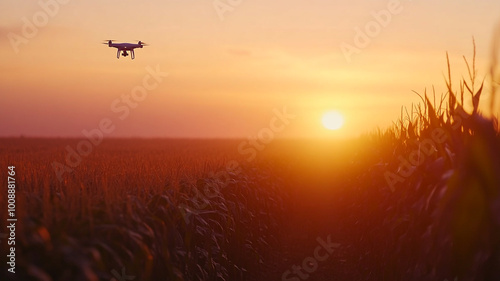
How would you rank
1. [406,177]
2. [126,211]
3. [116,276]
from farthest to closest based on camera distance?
[406,177]
[126,211]
[116,276]

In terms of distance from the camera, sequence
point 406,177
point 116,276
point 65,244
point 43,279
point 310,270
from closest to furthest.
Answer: point 43,279 < point 65,244 < point 116,276 < point 406,177 < point 310,270

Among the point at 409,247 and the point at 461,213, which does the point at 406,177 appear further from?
the point at 461,213

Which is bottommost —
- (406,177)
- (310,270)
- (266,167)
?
(310,270)

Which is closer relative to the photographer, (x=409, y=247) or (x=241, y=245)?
(x=409, y=247)

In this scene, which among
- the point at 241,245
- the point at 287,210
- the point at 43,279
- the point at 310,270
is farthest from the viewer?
the point at 287,210

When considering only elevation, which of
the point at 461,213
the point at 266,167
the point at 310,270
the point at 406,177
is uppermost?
Result: the point at 266,167

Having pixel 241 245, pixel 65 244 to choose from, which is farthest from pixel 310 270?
pixel 65 244

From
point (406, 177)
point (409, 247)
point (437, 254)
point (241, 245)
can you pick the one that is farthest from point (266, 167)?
point (437, 254)

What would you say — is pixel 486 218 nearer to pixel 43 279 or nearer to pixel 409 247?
pixel 409 247

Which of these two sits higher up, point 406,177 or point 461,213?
point 406,177
